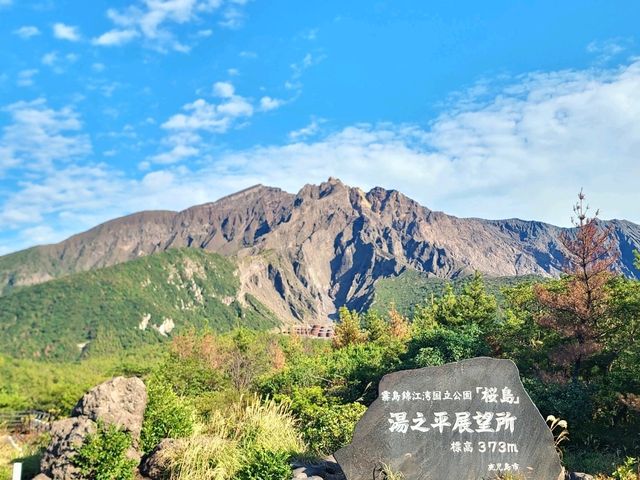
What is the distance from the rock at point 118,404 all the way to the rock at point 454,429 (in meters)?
2.78

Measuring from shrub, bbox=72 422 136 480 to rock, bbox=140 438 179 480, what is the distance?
313 mm

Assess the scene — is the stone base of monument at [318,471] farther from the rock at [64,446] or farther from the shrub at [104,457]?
the rock at [64,446]

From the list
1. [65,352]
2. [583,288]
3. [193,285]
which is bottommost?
[65,352]

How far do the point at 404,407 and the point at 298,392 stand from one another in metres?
5.84

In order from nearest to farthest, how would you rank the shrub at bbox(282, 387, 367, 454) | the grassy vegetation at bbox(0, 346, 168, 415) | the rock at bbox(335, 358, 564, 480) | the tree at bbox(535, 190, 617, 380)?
the rock at bbox(335, 358, 564, 480), the shrub at bbox(282, 387, 367, 454), the tree at bbox(535, 190, 617, 380), the grassy vegetation at bbox(0, 346, 168, 415)

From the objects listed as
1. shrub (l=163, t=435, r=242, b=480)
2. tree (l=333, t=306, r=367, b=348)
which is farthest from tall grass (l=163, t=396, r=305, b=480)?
tree (l=333, t=306, r=367, b=348)

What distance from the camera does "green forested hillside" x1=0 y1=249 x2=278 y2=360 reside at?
352ft

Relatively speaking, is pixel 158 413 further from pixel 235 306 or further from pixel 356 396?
pixel 235 306

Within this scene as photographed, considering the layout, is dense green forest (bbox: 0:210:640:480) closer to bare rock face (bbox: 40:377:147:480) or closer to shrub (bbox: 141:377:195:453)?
shrub (bbox: 141:377:195:453)

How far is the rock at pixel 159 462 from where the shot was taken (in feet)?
22.1

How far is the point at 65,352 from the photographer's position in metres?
101

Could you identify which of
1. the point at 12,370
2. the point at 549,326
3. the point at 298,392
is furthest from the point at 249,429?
the point at 12,370

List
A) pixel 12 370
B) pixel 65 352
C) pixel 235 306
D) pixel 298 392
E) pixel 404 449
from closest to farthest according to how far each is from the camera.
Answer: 1. pixel 404 449
2. pixel 298 392
3. pixel 12 370
4. pixel 65 352
5. pixel 235 306

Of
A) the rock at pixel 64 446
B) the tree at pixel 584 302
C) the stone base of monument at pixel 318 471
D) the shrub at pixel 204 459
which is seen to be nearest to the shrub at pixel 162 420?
the shrub at pixel 204 459
